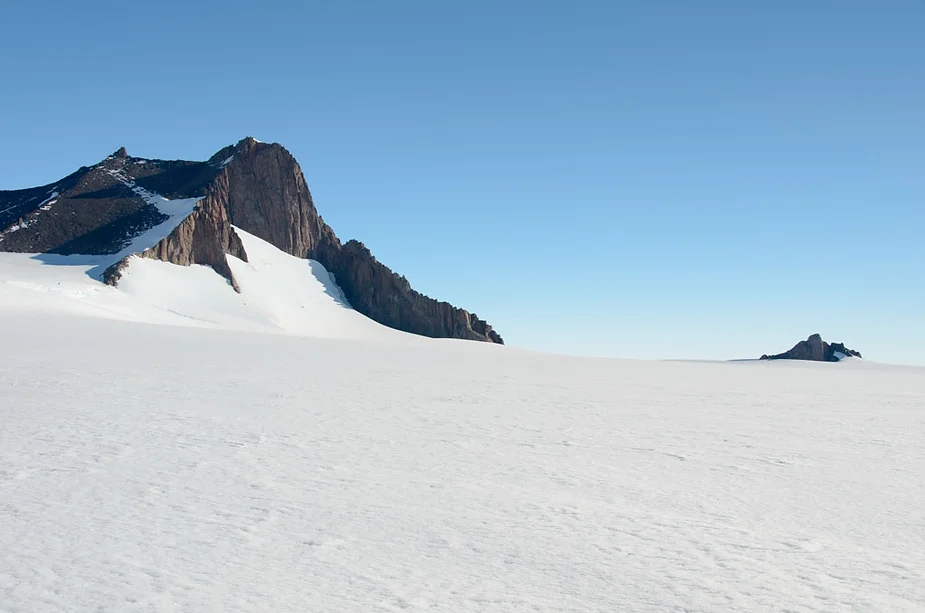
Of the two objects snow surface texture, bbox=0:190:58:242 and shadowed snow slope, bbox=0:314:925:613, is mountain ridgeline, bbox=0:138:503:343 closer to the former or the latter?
snow surface texture, bbox=0:190:58:242

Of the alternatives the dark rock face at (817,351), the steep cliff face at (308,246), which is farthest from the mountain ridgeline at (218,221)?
the dark rock face at (817,351)

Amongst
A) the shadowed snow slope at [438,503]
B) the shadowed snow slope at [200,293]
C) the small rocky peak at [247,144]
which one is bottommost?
the shadowed snow slope at [438,503]

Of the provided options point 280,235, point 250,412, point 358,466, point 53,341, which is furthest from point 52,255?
point 358,466

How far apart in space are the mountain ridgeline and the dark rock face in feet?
92.7

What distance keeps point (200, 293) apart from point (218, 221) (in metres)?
11.1

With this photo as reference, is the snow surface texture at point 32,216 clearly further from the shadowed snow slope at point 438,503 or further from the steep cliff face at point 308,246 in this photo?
the shadowed snow slope at point 438,503

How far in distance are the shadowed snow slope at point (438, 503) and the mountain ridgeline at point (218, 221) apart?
4595 cm

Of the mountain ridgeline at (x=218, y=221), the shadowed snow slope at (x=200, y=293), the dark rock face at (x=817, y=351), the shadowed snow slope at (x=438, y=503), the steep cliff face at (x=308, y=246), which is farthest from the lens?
the steep cliff face at (x=308, y=246)

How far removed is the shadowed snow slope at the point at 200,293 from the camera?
119 ft

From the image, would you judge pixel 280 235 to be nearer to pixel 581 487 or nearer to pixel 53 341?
pixel 53 341

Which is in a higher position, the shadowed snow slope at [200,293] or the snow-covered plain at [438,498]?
the shadowed snow slope at [200,293]

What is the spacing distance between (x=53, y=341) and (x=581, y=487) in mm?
17406

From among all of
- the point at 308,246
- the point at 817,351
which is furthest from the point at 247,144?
the point at 817,351

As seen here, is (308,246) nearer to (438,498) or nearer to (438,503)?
(438,498)
